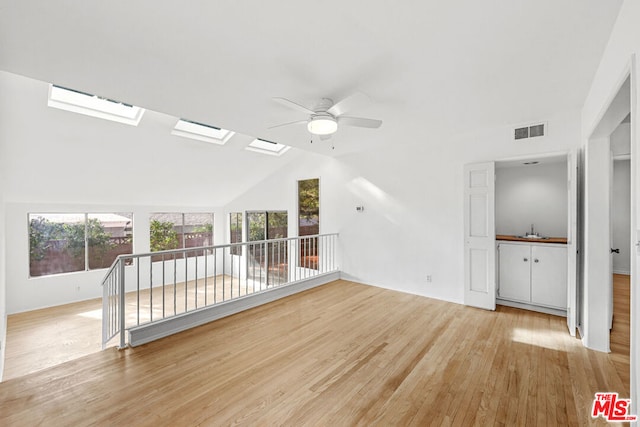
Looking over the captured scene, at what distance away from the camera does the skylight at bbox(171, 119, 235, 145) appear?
16.7ft

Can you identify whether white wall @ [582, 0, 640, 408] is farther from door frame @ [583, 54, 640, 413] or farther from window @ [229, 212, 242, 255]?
window @ [229, 212, 242, 255]

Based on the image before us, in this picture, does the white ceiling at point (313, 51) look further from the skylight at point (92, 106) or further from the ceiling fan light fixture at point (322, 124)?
the skylight at point (92, 106)

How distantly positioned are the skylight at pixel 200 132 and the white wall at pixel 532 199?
5.21m

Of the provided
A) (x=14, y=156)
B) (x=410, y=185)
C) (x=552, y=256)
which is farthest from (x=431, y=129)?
(x=14, y=156)

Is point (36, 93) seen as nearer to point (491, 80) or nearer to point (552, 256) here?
point (491, 80)

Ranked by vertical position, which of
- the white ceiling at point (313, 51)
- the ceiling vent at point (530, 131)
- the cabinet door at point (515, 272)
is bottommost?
the cabinet door at point (515, 272)

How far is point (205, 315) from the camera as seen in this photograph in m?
3.69

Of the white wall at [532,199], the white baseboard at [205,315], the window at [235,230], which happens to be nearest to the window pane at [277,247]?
the window at [235,230]

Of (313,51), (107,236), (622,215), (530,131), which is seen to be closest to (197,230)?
(107,236)

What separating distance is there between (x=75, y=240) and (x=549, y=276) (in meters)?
9.39

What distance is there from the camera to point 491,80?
2766 millimetres

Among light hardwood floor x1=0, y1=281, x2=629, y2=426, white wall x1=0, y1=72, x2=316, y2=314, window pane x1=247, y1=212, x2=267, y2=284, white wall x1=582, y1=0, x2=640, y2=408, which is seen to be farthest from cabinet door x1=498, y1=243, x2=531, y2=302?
window pane x1=247, y1=212, x2=267, y2=284

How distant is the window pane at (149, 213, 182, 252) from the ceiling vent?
830 cm

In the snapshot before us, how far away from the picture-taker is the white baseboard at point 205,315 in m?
3.11
